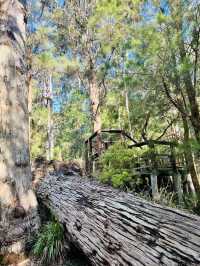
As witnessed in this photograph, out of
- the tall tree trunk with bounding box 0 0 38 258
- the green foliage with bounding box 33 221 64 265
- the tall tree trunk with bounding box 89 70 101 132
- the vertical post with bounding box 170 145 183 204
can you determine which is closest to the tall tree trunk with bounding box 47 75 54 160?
the tall tree trunk with bounding box 89 70 101 132

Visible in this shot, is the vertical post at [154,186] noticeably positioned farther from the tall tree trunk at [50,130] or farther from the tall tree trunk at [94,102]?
the tall tree trunk at [50,130]

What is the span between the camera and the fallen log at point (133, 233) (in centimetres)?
194

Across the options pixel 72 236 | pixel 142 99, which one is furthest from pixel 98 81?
pixel 72 236

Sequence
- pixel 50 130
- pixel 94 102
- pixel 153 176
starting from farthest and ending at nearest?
pixel 50 130 < pixel 94 102 < pixel 153 176

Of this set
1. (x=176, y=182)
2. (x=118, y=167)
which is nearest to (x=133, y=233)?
(x=118, y=167)

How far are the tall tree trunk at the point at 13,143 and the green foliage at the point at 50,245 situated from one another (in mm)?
238

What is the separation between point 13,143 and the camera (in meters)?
4.23

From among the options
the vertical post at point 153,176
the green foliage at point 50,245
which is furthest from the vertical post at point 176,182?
the green foliage at point 50,245

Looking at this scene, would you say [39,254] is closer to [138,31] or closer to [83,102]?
[138,31]

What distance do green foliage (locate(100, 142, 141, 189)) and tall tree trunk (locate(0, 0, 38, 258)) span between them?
266 centimetres

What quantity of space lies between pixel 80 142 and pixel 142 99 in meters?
18.2

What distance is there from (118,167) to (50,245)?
3.55 meters

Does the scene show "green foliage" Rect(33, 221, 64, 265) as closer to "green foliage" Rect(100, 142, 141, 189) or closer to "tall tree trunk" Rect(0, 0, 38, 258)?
"tall tree trunk" Rect(0, 0, 38, 258)

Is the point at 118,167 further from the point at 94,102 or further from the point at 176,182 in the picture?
the point at 94,102
